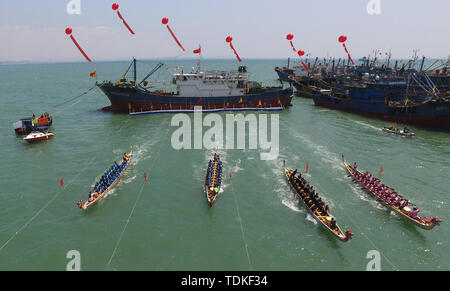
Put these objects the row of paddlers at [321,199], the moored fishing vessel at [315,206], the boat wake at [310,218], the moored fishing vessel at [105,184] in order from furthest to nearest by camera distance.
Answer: the moored fishing vessel at [105,184]
the boat wake at [310,218]
the row of paddlers at [321,199]
the moored fishing vessel at [315,206]

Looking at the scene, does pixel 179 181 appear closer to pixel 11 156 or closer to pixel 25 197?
pixel 25 197

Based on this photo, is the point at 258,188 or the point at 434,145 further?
the point at 434,145

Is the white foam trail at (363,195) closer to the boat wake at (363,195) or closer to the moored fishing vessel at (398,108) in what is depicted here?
the boat wake at (363,195)

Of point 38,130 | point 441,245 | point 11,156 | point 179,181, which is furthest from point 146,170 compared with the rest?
point 441,245

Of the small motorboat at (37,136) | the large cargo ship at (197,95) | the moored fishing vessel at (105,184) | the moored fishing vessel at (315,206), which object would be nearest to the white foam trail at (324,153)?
the moored fishing vessel at (315,206)

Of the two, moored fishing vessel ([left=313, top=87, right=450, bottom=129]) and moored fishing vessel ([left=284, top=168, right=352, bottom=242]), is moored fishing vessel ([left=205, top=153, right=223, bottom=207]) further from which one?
moored fishing vessel ([left=313, top=87, right=450, bottom=129])

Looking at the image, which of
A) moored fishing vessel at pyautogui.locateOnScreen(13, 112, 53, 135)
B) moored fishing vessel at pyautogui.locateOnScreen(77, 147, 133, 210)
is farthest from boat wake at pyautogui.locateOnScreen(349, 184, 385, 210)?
moored fishing vessel at pyautogui.locateOnScreen(13, 112, 53, 135)

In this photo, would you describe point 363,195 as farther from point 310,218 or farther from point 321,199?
point 310,218
